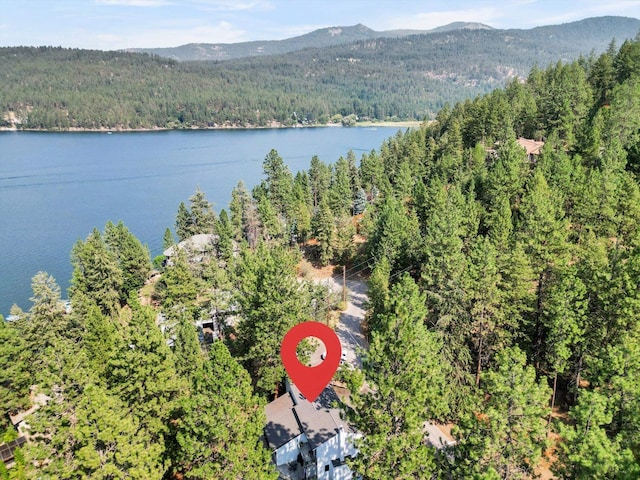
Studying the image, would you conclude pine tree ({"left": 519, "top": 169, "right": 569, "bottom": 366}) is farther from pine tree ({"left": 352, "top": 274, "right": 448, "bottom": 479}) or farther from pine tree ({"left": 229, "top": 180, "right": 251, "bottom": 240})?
pine tree ({"left": 229, "top": 180, "right": 251, "bottom": 240})

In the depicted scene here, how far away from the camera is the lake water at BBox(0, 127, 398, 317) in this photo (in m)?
73.2

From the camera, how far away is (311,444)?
21984 millimetres

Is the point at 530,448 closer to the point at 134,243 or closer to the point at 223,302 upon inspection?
the point at 223,302

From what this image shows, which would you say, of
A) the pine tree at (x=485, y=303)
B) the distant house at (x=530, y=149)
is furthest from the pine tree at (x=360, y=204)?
the pine tree at (x=485, y=303)

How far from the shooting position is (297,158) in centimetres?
13388

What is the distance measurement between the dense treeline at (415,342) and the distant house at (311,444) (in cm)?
343

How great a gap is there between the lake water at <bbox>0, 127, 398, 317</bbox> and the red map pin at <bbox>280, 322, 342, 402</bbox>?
164 feet

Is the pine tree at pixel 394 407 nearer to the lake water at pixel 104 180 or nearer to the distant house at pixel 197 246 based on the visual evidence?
the distant house at pixel 197 246

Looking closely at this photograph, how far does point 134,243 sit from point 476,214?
41794 millimetres

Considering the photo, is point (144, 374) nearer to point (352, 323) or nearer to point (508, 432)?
point (508, 432)

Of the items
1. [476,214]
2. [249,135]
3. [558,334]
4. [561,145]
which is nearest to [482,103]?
[561,145]

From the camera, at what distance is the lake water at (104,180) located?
7325cm

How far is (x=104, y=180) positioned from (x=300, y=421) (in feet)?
357

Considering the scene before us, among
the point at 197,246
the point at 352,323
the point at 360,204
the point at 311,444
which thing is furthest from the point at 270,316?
the point at 360,204
